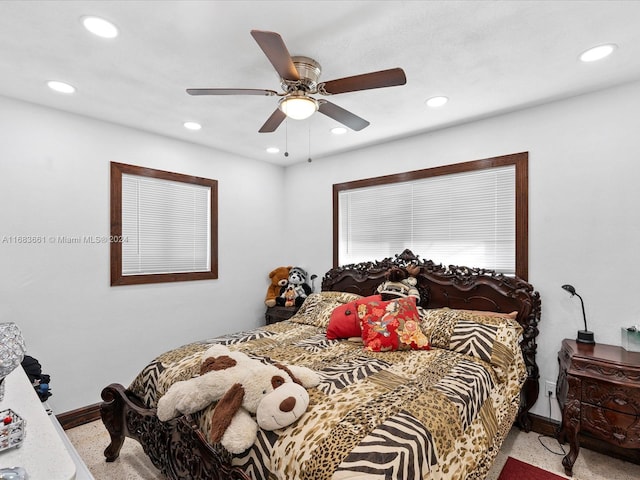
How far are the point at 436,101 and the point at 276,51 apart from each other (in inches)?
64.6

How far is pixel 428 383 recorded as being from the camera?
1896mm

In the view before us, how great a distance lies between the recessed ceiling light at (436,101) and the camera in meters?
2.63

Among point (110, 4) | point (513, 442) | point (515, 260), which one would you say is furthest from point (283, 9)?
point (513, 442)

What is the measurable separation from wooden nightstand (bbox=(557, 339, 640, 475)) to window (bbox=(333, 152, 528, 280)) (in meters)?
0.81

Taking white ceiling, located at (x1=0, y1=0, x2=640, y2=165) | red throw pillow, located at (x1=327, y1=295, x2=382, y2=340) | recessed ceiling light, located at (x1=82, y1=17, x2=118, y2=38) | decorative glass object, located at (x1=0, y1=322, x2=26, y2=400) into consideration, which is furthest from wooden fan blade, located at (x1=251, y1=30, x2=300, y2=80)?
red throw pillow, located at (x1=327, y1=295, x2=382, y2=340)

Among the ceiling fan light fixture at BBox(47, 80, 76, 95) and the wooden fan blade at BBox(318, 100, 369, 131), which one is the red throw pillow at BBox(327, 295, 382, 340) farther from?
the ceiling fan light fixture at BBox(47, 80, 76, 95)

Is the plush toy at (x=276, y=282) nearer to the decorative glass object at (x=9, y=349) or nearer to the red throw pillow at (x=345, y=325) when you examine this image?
the red throw pillow at (x=345, y=325)

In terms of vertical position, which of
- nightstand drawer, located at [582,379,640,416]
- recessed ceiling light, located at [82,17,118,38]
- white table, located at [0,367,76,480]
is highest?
recessed ceiling light, located at [82,17,118,38]

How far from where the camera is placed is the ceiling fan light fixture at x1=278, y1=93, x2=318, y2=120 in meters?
1.94

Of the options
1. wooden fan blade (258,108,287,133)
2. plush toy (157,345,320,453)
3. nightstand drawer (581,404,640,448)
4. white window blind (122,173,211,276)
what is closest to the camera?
plush toy (157,345,320,453)

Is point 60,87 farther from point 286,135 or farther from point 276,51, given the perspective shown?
point 276,51

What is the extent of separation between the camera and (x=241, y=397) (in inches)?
62.8

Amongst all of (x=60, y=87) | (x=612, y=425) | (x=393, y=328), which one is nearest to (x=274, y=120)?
(x=60, y=87)

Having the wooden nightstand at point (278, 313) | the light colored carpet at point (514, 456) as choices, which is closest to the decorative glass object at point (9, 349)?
the light colored carpet at point (514, 456)
